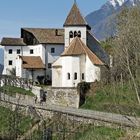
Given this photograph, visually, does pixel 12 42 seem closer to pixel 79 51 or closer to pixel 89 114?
pixel 79 51

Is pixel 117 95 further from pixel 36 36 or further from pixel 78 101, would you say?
pixel 36 36

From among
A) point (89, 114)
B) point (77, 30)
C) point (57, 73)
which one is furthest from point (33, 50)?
point (89, 114)

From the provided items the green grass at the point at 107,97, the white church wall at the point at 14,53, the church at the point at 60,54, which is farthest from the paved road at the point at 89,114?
the white church wall at the point at 14,53

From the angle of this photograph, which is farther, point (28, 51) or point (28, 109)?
point (28, 51)

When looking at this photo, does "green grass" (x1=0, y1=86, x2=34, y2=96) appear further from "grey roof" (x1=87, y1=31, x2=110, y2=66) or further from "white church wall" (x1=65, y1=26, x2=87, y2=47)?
"grey roof" (x1=87, y1=31, x2=110, y2=66)

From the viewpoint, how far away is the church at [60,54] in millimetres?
67562

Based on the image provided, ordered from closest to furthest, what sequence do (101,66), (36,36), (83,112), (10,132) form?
(83,112), (10,132), (101,66), (36,36)

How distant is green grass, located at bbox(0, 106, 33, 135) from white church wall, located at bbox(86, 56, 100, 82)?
11.4 m

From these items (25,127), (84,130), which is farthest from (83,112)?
(25,127)

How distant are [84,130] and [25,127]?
12.4 meters

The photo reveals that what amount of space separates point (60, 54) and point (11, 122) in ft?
78.3

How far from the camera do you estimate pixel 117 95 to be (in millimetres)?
51844

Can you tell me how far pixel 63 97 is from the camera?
61438 millimetres

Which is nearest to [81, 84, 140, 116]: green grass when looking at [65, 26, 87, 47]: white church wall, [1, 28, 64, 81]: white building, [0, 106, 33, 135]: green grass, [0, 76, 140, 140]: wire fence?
[0, 76, 140, 140]: wire fence
